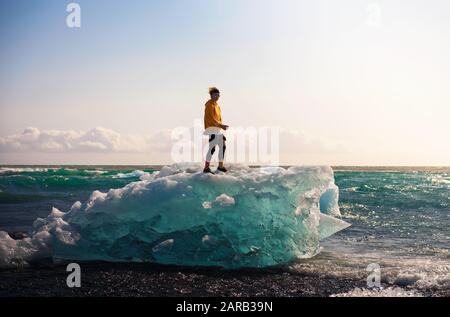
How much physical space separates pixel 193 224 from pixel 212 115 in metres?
2.24

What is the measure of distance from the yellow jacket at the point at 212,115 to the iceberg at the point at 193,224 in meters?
1.07

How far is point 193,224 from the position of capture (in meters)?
9.05

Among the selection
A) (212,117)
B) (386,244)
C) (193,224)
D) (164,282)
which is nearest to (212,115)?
(212,117)

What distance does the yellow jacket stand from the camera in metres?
8.74

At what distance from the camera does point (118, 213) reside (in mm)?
9297

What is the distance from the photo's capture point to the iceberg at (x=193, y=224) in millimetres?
9047

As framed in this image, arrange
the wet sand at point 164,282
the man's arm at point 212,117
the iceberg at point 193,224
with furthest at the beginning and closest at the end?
1. the iceberg at point 193,224
2. the man's arm at point 212,117
3. the wet sand at point 164,282

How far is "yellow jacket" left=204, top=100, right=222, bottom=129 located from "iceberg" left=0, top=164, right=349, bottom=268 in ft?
3.51

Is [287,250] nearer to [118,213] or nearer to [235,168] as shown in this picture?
[235,168]

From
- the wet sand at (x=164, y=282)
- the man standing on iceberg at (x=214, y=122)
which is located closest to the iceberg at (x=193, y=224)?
the wet sand at (x=164, y=282)

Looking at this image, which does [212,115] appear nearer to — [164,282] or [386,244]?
[164,282]

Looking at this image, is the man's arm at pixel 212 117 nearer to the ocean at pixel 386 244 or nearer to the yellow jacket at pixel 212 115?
the yellow jacket at pixel 212 115
